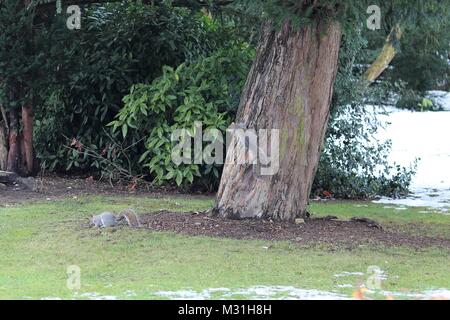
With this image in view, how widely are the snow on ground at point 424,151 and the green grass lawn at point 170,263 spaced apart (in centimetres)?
469

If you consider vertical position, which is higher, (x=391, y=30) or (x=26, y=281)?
(x=391, y=30)

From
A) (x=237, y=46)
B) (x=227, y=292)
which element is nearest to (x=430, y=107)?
(x=237, y=46)

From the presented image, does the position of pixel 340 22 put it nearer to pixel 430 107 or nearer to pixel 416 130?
pixel 416 130

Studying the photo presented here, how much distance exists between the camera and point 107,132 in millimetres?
16438

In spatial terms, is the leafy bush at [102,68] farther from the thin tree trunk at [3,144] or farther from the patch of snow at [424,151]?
the patch of snow at [424,151]

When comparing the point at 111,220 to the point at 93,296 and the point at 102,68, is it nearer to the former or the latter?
the point at 93,296

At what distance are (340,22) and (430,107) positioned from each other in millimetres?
22888

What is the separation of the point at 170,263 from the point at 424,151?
1531cm

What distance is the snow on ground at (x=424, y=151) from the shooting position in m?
Result: 16.6

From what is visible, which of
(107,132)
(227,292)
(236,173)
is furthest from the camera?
(107,132)

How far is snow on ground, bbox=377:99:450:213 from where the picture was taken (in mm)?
16625

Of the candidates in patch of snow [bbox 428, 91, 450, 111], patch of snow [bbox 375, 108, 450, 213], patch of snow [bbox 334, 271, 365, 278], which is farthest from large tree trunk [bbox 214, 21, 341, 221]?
patch of snow [bbox 428, 91, 450, 111]

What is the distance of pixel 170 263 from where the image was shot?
9422mm

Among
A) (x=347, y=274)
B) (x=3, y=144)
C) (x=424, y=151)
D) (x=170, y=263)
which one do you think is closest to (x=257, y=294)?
(x=347, y=274)
